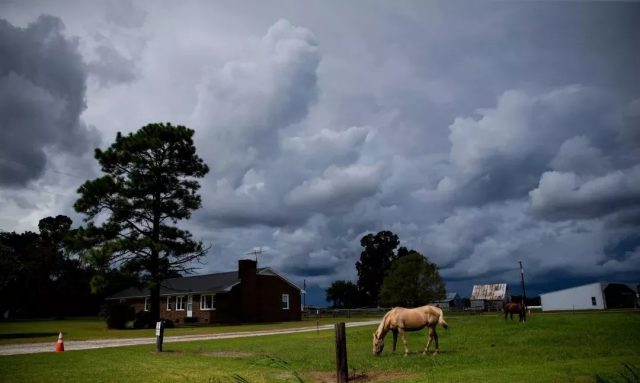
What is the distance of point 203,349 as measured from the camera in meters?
21.9

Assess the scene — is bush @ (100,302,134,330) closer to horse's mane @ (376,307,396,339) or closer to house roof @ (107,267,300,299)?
house roof @ (107,267,300,299)

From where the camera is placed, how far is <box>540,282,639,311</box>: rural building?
265 ft

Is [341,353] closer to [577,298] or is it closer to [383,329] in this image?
[383,329]

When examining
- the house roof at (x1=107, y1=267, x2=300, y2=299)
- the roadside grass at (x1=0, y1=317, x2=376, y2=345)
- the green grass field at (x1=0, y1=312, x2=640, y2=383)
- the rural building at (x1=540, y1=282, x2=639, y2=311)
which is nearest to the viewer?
the green grass field at (x1=0, y1=312, x2=640, y2=383)

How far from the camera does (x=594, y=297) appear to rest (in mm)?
81875

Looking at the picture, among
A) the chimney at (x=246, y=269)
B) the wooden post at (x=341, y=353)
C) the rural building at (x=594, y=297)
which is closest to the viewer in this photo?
the wooden post at (x=341, y=353)

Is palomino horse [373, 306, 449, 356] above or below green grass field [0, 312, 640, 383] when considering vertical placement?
above

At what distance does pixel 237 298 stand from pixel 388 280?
37.9m

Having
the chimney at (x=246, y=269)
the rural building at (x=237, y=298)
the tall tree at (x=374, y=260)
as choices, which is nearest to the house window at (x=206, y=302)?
the rural building at (x=237, y=298)

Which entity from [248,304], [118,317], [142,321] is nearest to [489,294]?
[248,304]

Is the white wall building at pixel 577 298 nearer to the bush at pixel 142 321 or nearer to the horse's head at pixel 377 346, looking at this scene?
the bush at pixel 142 321

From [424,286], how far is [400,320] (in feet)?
216

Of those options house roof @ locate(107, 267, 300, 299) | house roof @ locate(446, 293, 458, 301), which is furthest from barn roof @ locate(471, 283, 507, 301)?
house roof @ locate(107, 267, 300, 299)

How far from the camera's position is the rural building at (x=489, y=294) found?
10619 cm
